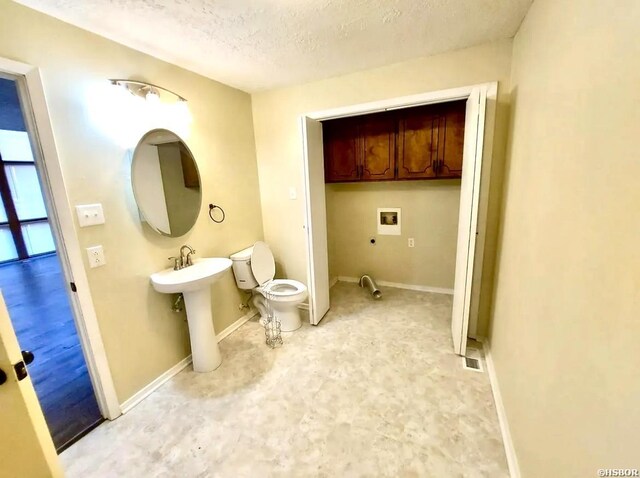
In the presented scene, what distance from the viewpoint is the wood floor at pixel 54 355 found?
1.65 metres

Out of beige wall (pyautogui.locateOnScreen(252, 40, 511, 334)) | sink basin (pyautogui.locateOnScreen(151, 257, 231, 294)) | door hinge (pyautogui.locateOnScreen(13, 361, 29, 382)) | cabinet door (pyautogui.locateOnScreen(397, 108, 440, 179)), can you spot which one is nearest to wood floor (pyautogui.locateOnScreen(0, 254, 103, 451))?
sink basin (pyautogui.locateOnScreen(151, 257, 231, 294))

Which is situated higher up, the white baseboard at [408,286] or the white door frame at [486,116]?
the white door frame at [486,116]

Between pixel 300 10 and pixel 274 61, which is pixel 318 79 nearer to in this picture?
pixel 274 61

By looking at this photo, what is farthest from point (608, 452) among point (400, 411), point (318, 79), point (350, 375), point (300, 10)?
point (318, 79)

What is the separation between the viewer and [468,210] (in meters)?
1.86

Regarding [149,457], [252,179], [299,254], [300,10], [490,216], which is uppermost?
[300,10]

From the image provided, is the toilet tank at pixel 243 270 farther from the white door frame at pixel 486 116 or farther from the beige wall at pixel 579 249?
the beige wall at pixel 579 249

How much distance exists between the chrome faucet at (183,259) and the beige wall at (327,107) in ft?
3.23

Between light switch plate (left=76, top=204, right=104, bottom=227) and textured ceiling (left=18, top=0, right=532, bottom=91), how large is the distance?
97cm

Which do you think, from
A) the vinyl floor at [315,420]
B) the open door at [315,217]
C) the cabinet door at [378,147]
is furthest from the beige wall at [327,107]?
the vinyl floor at [315,420]

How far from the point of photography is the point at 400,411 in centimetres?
162

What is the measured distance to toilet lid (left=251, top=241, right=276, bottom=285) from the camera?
257 cm

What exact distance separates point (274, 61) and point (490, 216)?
6.66 ft

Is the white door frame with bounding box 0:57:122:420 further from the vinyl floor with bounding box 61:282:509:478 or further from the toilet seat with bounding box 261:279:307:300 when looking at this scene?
the toilet seat with bounding box 261:279:307:300
